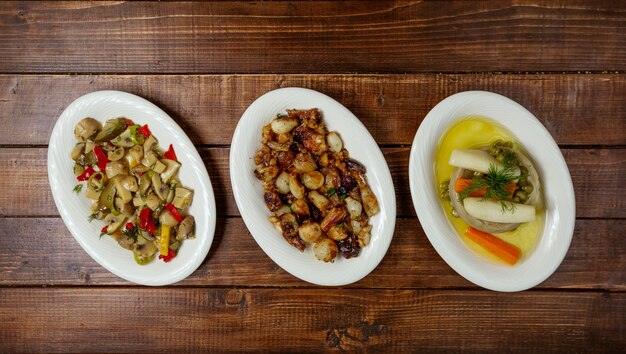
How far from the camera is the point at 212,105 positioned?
1914mm

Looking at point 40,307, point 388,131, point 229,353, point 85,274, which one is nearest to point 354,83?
point 388,131

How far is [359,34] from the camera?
6.19ft

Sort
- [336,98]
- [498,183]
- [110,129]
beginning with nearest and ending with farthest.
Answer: [498,183]
[110,129]
[336,98]

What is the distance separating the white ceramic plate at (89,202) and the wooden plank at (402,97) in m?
0.15

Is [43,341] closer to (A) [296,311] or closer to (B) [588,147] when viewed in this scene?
(A) [296,311]

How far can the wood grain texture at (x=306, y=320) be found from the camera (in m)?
1.96

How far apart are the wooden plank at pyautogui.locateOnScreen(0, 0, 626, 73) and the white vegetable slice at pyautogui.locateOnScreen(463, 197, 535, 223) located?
0.62 metres

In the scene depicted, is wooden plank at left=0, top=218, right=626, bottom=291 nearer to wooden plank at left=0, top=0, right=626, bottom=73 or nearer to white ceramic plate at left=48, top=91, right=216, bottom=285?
white ceramic plate at left=48, top=91, right=216, bottom=285

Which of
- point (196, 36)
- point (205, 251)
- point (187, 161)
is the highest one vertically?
point (196, 36)

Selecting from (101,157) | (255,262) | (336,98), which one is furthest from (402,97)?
(101,157)

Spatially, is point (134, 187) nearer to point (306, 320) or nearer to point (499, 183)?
point (306, 320)

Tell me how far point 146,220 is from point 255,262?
513 millimetres

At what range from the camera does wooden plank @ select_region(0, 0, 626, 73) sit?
188cm

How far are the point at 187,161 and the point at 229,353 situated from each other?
0.94m
